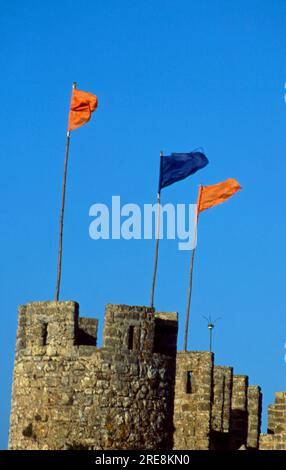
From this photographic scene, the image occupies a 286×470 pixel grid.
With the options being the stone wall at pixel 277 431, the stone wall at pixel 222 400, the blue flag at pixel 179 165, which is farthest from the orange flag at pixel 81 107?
the stone wall at pixel 222 400

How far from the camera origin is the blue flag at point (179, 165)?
193ft

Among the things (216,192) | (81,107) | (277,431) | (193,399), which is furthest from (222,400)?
(81,107)

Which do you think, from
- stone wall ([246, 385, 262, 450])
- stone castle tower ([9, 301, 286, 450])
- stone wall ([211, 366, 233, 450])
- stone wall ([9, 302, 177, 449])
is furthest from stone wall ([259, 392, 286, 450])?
stone wall ([9, 302, 177, 449])

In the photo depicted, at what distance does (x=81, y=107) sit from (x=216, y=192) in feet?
29.4

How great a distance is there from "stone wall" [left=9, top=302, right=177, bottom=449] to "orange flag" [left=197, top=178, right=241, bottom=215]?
1360cm

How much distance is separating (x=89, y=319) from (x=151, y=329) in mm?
1445

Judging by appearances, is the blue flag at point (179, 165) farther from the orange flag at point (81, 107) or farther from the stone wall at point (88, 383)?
the stone wall at point (88, 383)

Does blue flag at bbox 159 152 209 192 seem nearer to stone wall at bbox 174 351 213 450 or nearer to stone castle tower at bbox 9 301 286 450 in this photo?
stone wall at bbox 174 351 213 450

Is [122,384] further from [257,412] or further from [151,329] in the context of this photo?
[257,412]

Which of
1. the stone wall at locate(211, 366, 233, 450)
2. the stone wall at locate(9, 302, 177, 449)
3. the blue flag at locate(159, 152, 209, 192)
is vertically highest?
the blue flag at locate(159, 152, 209, 192)

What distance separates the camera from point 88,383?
48.5 m

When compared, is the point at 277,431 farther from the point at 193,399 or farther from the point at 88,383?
the point at 88,383

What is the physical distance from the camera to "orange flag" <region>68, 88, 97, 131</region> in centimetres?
5500
